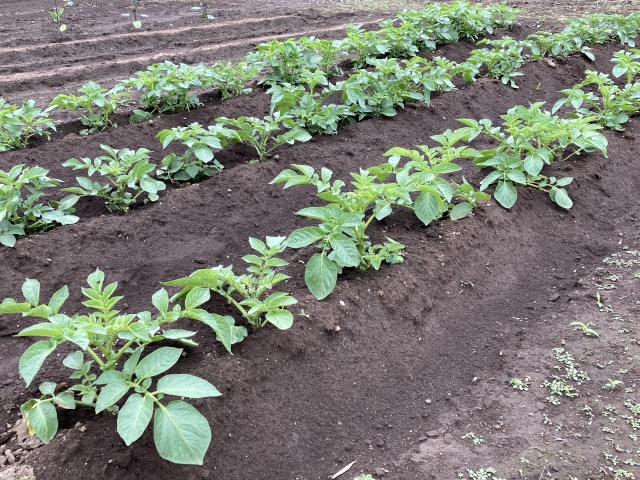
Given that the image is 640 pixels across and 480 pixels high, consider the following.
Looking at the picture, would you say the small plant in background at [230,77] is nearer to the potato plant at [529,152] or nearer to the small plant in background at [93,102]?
the small plant in background at [93,102]

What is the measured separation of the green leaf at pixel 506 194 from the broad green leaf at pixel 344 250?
1313 millimetres

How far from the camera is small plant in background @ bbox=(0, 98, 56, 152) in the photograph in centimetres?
409

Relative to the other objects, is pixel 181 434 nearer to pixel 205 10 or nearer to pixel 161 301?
pixel 161 301

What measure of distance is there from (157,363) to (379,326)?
3.72 feet

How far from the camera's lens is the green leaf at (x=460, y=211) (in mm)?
3262

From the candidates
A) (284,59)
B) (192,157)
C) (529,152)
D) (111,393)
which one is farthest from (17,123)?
(529,152)

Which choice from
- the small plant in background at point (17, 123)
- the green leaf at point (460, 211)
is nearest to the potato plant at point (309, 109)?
the green leaf at point (460, 211)

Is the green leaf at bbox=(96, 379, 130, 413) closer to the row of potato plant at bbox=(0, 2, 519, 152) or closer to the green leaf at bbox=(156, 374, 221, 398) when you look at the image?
the green leaf at bbox=(156, 374, 221, 398)

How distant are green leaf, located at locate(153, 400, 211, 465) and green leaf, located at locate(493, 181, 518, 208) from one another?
237 centimetres

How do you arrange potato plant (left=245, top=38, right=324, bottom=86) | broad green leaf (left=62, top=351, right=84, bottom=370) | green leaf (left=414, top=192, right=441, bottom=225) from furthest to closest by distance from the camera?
potato plant (left=245, top=38, right=324, bottom=86) → green leaf (left=414, top=192, right=441, bottom=225) → broad green leaf (left=62, top=351, right=84, bottom=370)

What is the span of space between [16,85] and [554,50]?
6059 mm

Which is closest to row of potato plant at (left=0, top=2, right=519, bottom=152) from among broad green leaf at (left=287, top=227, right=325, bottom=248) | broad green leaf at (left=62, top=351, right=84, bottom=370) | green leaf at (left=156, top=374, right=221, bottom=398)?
broad green leaf at (left=287, top=227, right=325, bottom=248)

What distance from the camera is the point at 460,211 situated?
10.8 ft

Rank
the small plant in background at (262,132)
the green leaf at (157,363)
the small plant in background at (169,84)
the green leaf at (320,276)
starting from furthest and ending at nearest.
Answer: the small plant in background at (169,84), the small plant in background at (262,132), the green leaf at (320,276), the green leaf at (157,363)
